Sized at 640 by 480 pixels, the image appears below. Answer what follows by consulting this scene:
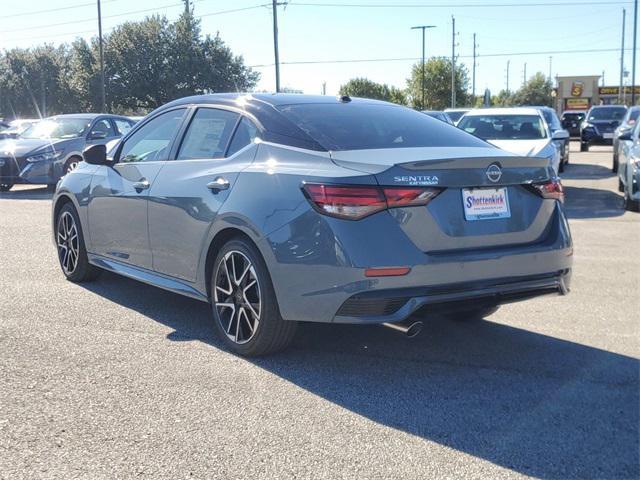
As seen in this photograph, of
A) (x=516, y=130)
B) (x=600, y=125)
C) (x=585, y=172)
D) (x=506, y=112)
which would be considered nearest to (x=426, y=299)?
(x=516, y=130)

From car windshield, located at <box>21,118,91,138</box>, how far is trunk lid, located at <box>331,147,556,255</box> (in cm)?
1315

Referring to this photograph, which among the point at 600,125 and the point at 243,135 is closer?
the point at 243,135

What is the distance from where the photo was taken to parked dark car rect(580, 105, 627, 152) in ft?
91.6

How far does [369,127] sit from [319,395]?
185 centimetres

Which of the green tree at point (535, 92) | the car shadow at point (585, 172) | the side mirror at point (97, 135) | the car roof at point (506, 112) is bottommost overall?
the car shadow at point (585, 172)

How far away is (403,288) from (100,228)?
10.3ft

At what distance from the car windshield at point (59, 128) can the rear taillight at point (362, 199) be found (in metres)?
13.3

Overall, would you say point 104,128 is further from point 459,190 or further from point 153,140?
point 459,190

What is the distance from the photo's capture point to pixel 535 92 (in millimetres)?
106438

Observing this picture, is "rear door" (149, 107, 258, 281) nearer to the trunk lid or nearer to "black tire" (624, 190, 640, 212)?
the trunk lid

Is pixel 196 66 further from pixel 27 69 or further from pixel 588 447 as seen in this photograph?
pixel 588 447

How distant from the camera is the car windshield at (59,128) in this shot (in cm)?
1609

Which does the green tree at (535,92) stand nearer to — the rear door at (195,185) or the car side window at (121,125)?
the car side window at (121,125)

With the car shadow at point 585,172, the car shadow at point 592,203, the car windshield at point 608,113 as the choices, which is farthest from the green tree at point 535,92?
the car shadow at point 592,203
